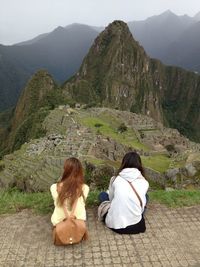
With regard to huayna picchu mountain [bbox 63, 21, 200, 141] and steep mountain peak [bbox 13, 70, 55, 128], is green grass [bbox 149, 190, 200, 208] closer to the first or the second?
steep mountain peak [bbox 13, 70, 55, 128]

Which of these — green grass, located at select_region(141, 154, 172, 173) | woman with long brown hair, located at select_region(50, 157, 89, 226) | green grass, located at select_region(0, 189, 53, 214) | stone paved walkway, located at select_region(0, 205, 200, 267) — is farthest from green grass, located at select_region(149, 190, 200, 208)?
green grass, located at select_region(141, 154, 172, 173)

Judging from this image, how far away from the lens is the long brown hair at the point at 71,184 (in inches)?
281

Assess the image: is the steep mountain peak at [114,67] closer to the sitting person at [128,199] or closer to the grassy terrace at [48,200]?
the grassy terrace at [48,200]

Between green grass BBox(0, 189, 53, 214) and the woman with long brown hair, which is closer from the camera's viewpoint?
the woman with long brown hair

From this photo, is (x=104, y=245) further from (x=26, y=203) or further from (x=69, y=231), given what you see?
(x=26, y=203)

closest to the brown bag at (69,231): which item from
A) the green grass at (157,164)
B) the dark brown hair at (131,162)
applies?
the dark brown hair at (131,162)

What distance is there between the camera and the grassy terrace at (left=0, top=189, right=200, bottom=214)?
8.85m

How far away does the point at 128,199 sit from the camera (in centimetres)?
738

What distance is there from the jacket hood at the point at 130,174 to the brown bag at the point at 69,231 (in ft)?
3.70

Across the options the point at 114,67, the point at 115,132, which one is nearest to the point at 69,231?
the point at 115,132

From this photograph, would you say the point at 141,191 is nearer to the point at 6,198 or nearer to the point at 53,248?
the point at 53,248

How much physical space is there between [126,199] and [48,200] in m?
2.47

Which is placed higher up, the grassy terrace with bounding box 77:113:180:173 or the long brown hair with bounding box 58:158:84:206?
the long brown hair with bounding box 58:158:84:206

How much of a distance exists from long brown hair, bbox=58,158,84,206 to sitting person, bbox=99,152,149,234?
2.43ft
